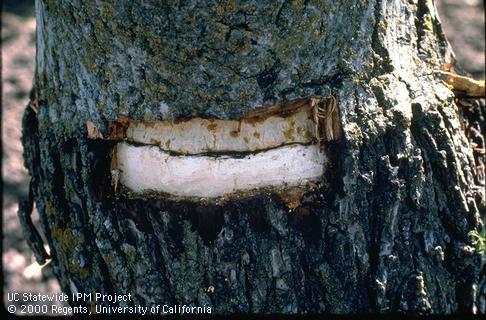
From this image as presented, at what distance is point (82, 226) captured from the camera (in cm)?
195

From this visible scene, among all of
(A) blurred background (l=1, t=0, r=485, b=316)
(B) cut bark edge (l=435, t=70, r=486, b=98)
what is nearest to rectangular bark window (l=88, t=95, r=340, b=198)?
(B) cut bark edge (l=435, t=70, r=486, b=98)

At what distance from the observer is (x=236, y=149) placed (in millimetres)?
1810

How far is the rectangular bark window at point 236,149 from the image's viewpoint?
5.90ft

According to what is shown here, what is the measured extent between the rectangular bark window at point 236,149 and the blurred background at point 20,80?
1.59 metres

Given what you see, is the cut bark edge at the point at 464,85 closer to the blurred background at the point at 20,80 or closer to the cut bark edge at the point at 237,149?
the cut bark edge at the point at 237,149

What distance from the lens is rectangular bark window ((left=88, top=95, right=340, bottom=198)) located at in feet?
5.90

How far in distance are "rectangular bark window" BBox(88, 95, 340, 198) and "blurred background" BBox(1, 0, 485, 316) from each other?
1.59m

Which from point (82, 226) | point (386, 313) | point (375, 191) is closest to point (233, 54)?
point (375, 191)

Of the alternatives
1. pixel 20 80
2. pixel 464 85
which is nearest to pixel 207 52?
pixel 464 85

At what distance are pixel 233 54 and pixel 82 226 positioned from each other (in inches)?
27.8

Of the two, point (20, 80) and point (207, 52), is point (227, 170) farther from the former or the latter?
point (20, 80)

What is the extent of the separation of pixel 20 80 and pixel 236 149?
118 inches

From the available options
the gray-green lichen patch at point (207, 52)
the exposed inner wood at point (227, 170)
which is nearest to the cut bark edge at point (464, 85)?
the gray-green lichen patch at point (207, 52)

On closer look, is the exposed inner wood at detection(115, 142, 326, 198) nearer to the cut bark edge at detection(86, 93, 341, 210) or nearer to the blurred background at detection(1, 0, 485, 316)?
the cut bark edge at detection(86, 93, 341, 210)
